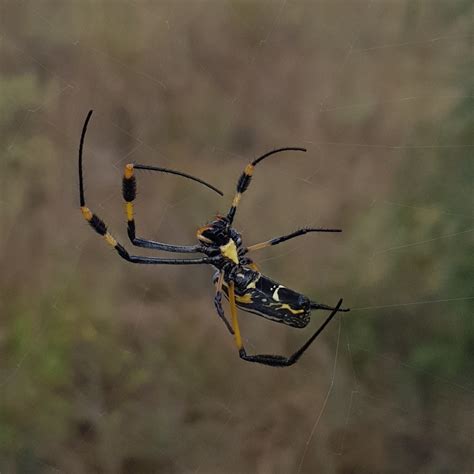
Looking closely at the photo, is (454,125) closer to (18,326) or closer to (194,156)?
→ (194,156)

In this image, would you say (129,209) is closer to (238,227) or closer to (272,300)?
(272,300)

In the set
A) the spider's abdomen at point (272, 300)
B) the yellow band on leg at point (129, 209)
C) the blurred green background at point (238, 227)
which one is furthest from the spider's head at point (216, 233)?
the blurred green background at point (238, 227)

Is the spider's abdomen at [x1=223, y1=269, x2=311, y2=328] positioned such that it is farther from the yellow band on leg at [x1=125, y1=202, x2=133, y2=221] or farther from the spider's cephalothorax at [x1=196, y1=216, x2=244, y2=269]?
the yellow band on leg at [x1=125, y1=202, x2=133, y2=221]

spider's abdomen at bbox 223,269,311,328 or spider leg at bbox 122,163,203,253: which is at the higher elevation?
spider leg at bbox 122,163,203,253

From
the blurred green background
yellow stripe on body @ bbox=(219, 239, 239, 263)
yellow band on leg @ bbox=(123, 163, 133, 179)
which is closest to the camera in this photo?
yellow band on leg @ bbox=(123, 163, 133, 179)

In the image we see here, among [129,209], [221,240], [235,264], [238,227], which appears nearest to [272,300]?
[235,264]

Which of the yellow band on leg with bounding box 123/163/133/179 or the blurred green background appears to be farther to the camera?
the blurred green background

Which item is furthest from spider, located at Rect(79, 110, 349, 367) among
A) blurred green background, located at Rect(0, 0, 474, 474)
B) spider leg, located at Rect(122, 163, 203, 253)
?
blurred green background, located at Rect(0, 0, 474, 474)

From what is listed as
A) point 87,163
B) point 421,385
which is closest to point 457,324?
point 421,385
